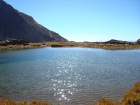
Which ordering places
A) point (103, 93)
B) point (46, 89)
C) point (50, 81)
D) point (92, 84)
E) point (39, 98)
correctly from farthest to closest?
point (50, 81) < point (92, 84) < point (46, 89) < point (103, 93) < point (39, 98)

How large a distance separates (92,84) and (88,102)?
7.26 metres

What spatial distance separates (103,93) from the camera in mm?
22922

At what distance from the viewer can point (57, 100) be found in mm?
20656

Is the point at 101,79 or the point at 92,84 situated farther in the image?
the point at 101,79

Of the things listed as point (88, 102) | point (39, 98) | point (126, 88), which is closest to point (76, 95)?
point (88, 102)

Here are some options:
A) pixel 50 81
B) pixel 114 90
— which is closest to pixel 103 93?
pixel 114 90

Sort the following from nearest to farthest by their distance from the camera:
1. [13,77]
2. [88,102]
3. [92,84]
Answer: [88,102], [92,84], [13,77]

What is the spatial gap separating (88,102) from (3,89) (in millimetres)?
11719

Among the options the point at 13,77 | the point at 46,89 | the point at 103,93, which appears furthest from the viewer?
the point at 13,77

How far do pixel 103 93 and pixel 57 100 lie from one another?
225 inches

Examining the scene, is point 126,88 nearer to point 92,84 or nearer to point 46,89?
point 92,84

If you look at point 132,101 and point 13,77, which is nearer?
point 132,101

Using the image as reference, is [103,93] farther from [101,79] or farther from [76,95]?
[101,79]

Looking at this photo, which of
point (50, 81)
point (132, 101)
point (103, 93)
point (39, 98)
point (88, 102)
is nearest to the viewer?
point (132, 101)
